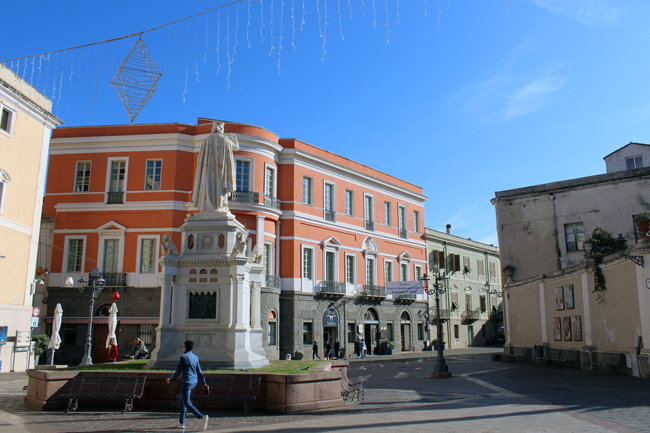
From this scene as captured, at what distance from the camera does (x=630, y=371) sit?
15273 millimetres

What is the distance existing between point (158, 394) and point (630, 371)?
42.7 feet

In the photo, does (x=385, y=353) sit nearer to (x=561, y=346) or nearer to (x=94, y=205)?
(x=561, y=346)

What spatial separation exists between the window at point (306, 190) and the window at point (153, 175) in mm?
8479

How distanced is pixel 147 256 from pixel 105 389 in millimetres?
18925

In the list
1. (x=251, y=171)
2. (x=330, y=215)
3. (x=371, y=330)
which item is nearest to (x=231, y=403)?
(x=251, y=171)

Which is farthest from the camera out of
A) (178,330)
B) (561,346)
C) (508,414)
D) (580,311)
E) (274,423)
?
(561,346)

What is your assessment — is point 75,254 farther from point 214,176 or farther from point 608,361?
point 608,361

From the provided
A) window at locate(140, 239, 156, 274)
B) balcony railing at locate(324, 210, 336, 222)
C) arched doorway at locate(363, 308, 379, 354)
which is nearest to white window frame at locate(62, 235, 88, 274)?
window at locate(140, 239, 156, 274)

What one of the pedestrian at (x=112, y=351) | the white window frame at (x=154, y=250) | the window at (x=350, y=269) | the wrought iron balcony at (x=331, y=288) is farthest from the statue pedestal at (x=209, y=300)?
the window at (x=350, y=269)

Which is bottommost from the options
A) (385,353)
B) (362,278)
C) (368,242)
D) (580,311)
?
(385,353)

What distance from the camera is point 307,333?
102 feet

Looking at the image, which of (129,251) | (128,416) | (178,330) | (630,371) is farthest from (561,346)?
(129,251)

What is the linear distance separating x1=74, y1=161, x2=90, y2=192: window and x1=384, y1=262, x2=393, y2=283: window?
19833mm

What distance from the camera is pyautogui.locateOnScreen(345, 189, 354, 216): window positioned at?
3553 centimetres
